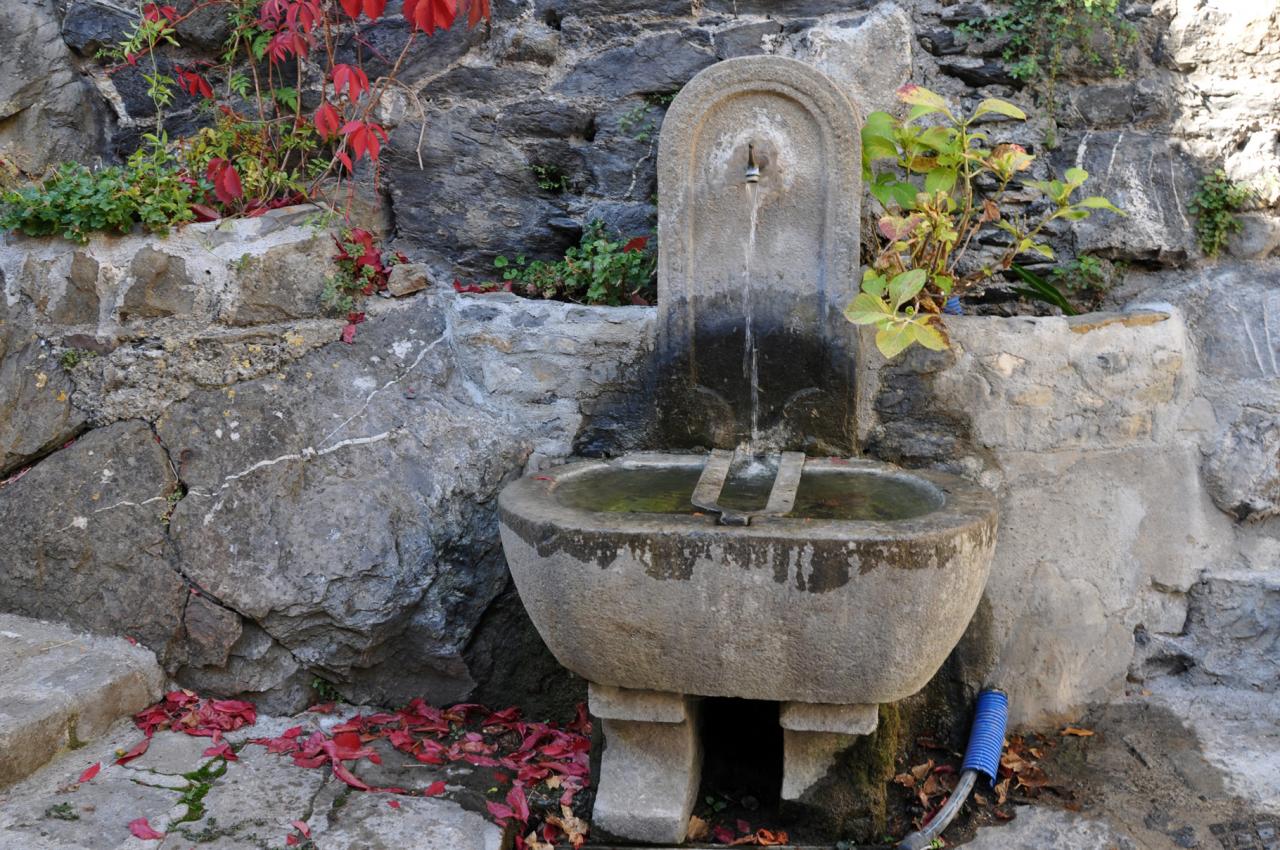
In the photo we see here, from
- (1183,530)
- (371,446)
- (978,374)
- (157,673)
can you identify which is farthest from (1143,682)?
(157,673)

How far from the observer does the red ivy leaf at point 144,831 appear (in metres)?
1.90

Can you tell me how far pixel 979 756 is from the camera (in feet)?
7.33

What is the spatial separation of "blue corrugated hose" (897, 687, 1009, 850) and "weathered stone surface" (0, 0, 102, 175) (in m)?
2.89

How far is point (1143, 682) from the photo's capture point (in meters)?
2.53

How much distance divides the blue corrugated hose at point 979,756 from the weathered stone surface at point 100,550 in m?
1.71

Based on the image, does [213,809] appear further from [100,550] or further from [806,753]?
[806,753]

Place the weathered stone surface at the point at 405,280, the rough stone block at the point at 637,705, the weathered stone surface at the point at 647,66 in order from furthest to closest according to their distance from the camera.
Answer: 1. the weathered stone surface at the point at 647,66
2. the weathered stone surface at the point at 405,280
3. the rough stone block at the point at 637,705

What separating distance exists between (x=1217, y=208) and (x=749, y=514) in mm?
1626

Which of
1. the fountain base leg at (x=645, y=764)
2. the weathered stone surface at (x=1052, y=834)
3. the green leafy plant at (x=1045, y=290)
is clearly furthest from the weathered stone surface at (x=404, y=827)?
the green leafy plant at (x=1045, y=290)

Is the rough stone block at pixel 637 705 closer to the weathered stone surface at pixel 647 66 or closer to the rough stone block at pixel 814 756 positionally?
the rough stone block at pixel 814 756

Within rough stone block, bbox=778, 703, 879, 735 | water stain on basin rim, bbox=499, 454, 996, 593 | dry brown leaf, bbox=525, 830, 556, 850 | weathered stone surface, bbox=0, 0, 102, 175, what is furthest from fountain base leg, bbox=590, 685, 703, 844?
weathered stone surface, bbox=0, 0, 102, 175

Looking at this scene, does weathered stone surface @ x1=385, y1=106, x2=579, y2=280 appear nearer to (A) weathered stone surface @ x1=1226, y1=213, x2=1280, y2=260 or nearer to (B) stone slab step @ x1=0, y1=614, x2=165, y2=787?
(B) stone slab step @ x1=0, y1=614, x2=165, y2=787

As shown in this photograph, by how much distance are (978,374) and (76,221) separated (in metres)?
2.24

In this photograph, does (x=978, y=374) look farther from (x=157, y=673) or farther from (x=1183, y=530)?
(x=157, y=673)
